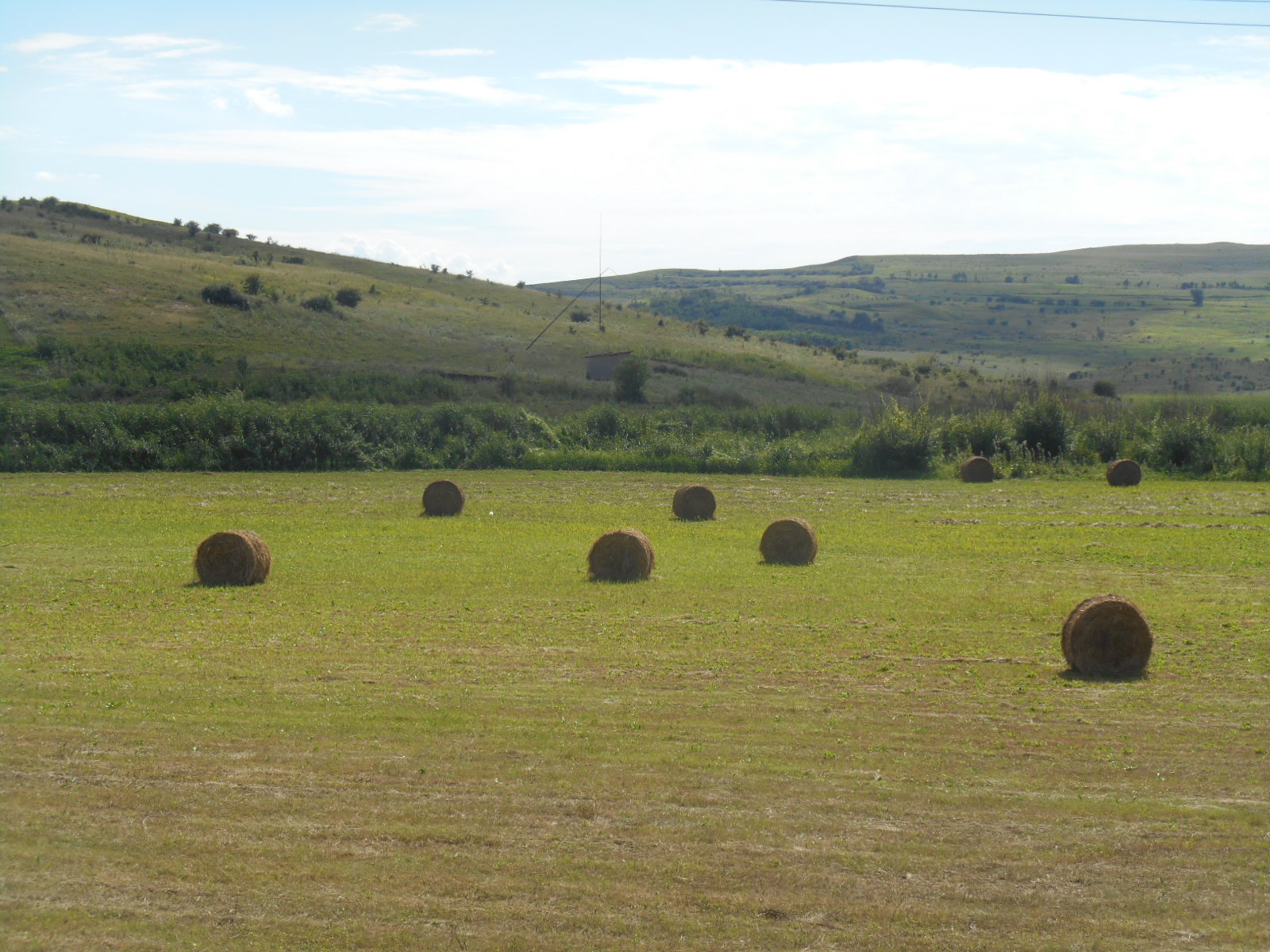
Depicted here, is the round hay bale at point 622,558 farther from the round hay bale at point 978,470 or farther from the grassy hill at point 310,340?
the grassy hill at point 310,340

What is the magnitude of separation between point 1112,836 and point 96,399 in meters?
50.7

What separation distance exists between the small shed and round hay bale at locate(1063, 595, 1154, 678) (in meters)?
57.5

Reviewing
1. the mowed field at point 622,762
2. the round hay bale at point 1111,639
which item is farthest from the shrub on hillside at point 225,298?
the round hay bale at point 1111,639

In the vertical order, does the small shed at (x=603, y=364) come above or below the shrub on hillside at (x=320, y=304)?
below

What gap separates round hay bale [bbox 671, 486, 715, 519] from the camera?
29688mm

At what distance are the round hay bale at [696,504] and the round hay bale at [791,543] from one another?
7.73 meters

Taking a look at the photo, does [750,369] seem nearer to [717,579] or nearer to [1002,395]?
[1002,395]

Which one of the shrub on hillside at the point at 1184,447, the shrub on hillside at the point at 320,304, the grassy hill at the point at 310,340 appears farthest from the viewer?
the shrub on hillside at the point at 320,304

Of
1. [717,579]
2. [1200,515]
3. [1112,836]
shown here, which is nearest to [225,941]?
[1112,836]

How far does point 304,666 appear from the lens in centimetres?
1309

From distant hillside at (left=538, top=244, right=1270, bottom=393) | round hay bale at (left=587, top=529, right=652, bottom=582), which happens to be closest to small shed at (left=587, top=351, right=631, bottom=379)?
distant hillside at (left=538, top=244, right=1270, bottom=393)

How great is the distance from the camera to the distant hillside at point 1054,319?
108750 mm

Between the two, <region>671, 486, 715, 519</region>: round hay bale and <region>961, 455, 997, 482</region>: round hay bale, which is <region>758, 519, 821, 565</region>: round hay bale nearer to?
<region>671, 486, 715, 519</region>: round hay bale

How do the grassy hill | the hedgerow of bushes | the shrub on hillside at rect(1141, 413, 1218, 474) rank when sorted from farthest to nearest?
the grassy hill, the shrub on hillside at rect(1141, 413, 1218, 474), the hedgerow of bushes
